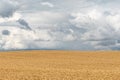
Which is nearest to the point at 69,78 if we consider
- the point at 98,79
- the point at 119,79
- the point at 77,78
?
the point at 77,78

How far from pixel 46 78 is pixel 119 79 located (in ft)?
24.7

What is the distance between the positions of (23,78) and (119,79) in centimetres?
990

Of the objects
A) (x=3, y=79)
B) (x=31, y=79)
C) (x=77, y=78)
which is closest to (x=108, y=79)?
(x=77, y=78)

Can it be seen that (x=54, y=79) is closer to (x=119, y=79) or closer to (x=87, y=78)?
(x=87, y=78)

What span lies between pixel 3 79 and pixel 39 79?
11.9 feet

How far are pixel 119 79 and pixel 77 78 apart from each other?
14.2 feet

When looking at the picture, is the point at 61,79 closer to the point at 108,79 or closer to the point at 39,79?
the point at 39,79

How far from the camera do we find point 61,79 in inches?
1247

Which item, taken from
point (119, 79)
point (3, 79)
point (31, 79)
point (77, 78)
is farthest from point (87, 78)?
point (3, 79)

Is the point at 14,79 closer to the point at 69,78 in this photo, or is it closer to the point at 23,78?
the point at 23,78

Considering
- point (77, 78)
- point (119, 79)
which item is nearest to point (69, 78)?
point (77, 78)

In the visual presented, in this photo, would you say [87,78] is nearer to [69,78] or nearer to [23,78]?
[69,78]

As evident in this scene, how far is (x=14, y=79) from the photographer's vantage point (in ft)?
103

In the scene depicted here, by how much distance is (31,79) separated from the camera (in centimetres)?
3145
